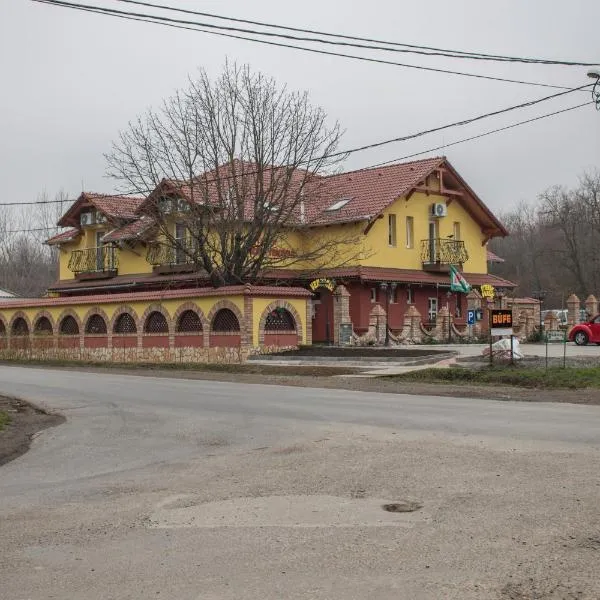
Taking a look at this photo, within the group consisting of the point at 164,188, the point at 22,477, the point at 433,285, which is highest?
the point at 164,188

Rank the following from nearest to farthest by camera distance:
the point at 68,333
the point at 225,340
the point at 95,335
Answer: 1. the point at 225,340
2. the point at 95,335
3. the point at 68,333

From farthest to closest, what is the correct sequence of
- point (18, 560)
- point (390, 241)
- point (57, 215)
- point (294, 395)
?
1. point (57, 215)
2. point (390, 241)
3. point (294, 395)
4. point (18, 560)

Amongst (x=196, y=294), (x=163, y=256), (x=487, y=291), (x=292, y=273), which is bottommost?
(x=196, y=294)

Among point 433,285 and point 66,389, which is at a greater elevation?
point 433,285

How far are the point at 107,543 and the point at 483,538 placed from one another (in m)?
2.82

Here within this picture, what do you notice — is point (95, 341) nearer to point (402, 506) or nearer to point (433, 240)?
point (433, 240)

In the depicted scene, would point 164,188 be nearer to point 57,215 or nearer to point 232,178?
point 232,178

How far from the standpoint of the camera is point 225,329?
32.3m

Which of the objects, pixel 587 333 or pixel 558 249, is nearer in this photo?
pixel 587 333

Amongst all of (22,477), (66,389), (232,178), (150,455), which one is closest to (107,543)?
(22,477)

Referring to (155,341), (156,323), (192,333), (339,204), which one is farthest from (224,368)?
(339,204)

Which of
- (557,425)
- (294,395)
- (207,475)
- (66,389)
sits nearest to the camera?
(207,475)

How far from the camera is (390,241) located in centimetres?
4234

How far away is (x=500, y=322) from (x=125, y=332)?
64.6 feet
